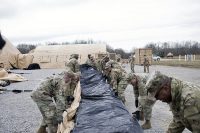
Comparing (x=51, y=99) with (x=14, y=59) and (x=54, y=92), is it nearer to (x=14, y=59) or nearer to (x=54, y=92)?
(x=54, y=92)

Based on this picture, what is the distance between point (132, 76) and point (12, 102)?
5907 mm

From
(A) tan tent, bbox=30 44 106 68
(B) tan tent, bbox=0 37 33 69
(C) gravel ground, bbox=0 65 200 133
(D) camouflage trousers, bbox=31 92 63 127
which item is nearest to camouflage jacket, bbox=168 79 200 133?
(D) camouflage trousers, bbox=31 92 63 127

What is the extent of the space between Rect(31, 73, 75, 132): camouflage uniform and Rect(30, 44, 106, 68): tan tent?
101ft

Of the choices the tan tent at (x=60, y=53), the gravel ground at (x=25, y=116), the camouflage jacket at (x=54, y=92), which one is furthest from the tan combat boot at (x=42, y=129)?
the tan tent at (x=60, y=53)

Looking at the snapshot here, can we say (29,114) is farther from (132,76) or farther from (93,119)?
(93,119)

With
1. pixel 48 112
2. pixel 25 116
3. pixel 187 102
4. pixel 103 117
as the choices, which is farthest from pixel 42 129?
pixel 187 102

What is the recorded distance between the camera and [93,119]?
6609 mm

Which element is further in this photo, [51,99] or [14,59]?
[14,59]

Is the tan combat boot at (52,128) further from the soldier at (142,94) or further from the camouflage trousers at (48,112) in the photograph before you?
the soldier at (142,94)

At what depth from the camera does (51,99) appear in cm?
788

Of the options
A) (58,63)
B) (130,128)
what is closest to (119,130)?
(130,128)

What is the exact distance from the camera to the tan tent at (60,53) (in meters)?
39.9

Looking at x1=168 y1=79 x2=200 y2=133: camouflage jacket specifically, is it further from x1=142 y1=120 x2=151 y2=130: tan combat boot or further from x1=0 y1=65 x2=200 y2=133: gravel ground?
x1=142 y1=120 x2=151 y2=130: tan combat boot

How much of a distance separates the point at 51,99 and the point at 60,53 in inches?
1333
